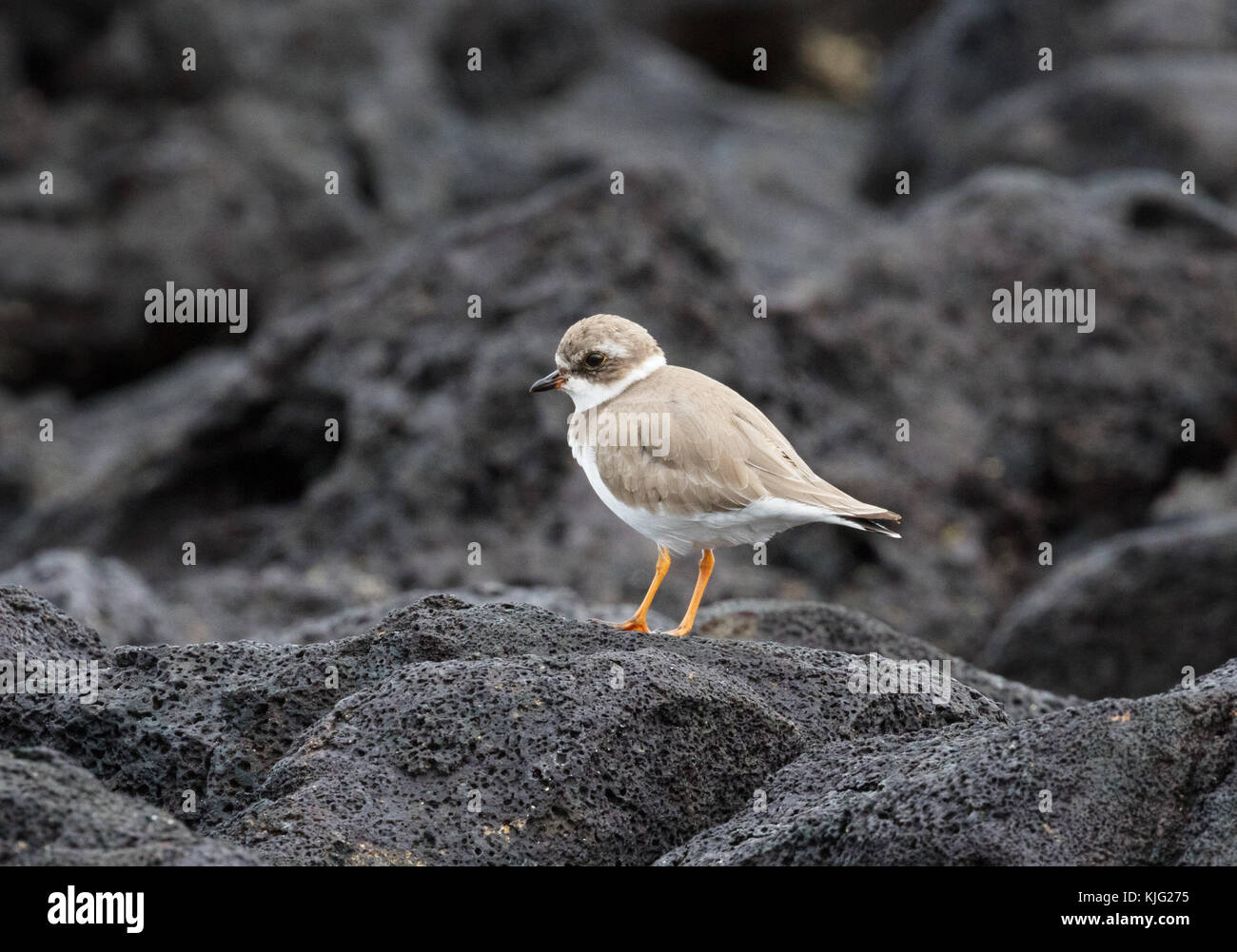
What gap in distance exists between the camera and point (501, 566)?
36.1ft

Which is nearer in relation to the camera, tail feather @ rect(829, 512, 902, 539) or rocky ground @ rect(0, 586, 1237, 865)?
rocky ground @ rect(0, 586, 1237, 865)

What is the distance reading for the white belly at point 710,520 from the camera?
269 inches

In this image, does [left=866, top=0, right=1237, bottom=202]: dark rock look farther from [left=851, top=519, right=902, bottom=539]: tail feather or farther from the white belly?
the white belly

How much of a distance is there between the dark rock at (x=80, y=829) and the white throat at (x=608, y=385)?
10.5 ft

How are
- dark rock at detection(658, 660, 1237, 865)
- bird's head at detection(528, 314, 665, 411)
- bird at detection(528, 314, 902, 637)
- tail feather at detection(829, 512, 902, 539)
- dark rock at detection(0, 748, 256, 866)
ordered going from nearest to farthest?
dark rock at detection(0, 748, 256, 866) < dark rock at detection(658, 660, 1237, 865) < tail feather at detection(829, 512, 902, 539) < bird at detection(528, 314, 902, 637) < bird's head at detection(528, 314, 665, 411)

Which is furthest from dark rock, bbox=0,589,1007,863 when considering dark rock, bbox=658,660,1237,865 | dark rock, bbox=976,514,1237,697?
dark rock, bbox=976,514,1237,697

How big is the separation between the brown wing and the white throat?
0.11 metres

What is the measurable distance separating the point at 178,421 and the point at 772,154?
1581 cm

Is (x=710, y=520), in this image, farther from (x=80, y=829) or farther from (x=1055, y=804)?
(x=80, y=829)

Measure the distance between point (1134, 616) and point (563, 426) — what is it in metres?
4.51

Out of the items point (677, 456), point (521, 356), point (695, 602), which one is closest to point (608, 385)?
point (677, 456)

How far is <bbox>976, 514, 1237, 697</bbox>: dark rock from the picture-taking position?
35.2 feet

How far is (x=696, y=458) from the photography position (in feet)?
22.8
